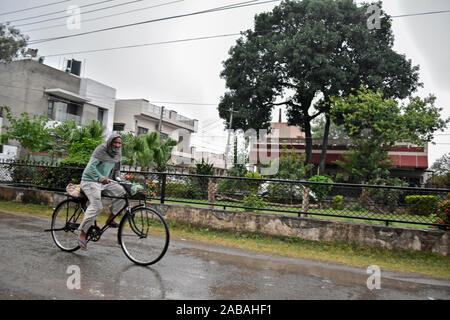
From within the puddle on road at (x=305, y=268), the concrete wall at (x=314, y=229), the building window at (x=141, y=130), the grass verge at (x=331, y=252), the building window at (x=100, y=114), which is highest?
the building window at (x=100, y=114)

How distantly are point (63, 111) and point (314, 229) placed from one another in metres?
28.9

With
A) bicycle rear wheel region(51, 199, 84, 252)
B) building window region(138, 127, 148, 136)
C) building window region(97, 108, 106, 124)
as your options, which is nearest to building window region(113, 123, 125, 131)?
building window region(138, 127, 148, 136)

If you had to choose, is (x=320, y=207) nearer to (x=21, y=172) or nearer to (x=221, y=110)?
(x=21, y=172)

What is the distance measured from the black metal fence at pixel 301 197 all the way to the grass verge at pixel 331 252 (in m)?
0.65

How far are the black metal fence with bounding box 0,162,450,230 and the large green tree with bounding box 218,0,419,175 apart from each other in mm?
18169

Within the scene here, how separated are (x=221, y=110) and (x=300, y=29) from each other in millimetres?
10219

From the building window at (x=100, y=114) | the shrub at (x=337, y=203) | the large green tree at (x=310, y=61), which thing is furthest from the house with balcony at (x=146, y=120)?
the shrub at (x=337, y=203)

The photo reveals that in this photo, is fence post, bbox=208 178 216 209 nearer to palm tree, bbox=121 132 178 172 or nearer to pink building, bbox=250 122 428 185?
palm tree, bbox=121 132 178 172

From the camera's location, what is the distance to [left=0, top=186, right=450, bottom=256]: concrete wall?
619 centimetres

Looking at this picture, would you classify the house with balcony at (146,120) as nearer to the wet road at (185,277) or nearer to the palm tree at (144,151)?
the palm tree at (144,151)

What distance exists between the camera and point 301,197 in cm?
751

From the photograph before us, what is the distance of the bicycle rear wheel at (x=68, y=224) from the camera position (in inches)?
201

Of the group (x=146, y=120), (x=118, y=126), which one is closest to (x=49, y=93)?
(x=118, y=126)

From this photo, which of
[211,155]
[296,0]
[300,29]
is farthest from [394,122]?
[211,155]
